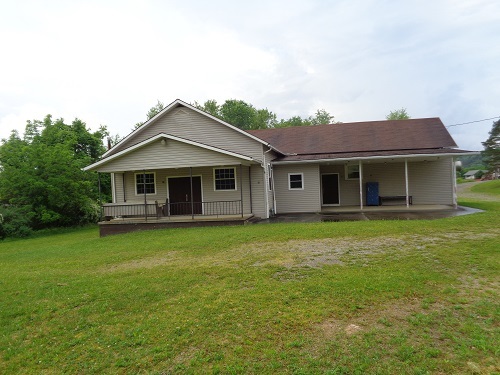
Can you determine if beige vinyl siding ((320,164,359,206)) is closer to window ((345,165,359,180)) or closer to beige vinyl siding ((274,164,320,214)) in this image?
window ((345,165,359,180))

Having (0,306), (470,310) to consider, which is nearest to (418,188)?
(470,310)

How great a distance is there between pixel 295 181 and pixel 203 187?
4.96 metres

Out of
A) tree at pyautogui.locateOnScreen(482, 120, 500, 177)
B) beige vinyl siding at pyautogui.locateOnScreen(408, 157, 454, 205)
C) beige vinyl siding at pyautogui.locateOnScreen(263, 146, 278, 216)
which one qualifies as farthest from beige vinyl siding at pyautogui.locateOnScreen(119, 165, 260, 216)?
tree at pyautogui.locateOnScreen(482, 120, 500, 177)

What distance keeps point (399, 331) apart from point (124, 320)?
371 centimetres

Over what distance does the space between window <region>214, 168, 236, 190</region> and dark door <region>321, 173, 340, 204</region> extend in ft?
19.9

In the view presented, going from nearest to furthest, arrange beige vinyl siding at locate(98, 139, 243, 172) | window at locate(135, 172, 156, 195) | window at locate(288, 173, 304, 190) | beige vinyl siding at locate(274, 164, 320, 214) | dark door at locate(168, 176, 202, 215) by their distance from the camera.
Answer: beige vinyl siding at locate(98, 139, 243, 172)
dark door at locate(168, 176, 202, 215)
window at locate(135, 172, 156, 195)
beige vinyl siding at locate(274, 164, 320, 214)
window at locate(288, 173, 304, 190)

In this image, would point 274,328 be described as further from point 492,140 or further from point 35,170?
point 492,140

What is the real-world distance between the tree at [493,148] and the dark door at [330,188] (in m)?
39.5

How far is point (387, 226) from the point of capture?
1106 cm

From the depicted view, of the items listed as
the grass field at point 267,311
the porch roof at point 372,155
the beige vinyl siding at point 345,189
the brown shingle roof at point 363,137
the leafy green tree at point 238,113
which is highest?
the leafy green tree at point 238,113

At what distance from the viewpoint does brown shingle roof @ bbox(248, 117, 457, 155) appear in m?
18.4

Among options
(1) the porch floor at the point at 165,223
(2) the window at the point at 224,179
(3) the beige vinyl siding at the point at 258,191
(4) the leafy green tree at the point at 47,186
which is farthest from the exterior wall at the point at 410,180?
(4) the leafy green tree at the point at 47,186

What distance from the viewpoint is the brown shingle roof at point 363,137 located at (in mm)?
18359

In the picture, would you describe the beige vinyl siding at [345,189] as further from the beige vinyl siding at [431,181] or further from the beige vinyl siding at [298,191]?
the beige vinyl siding at [431,181]
